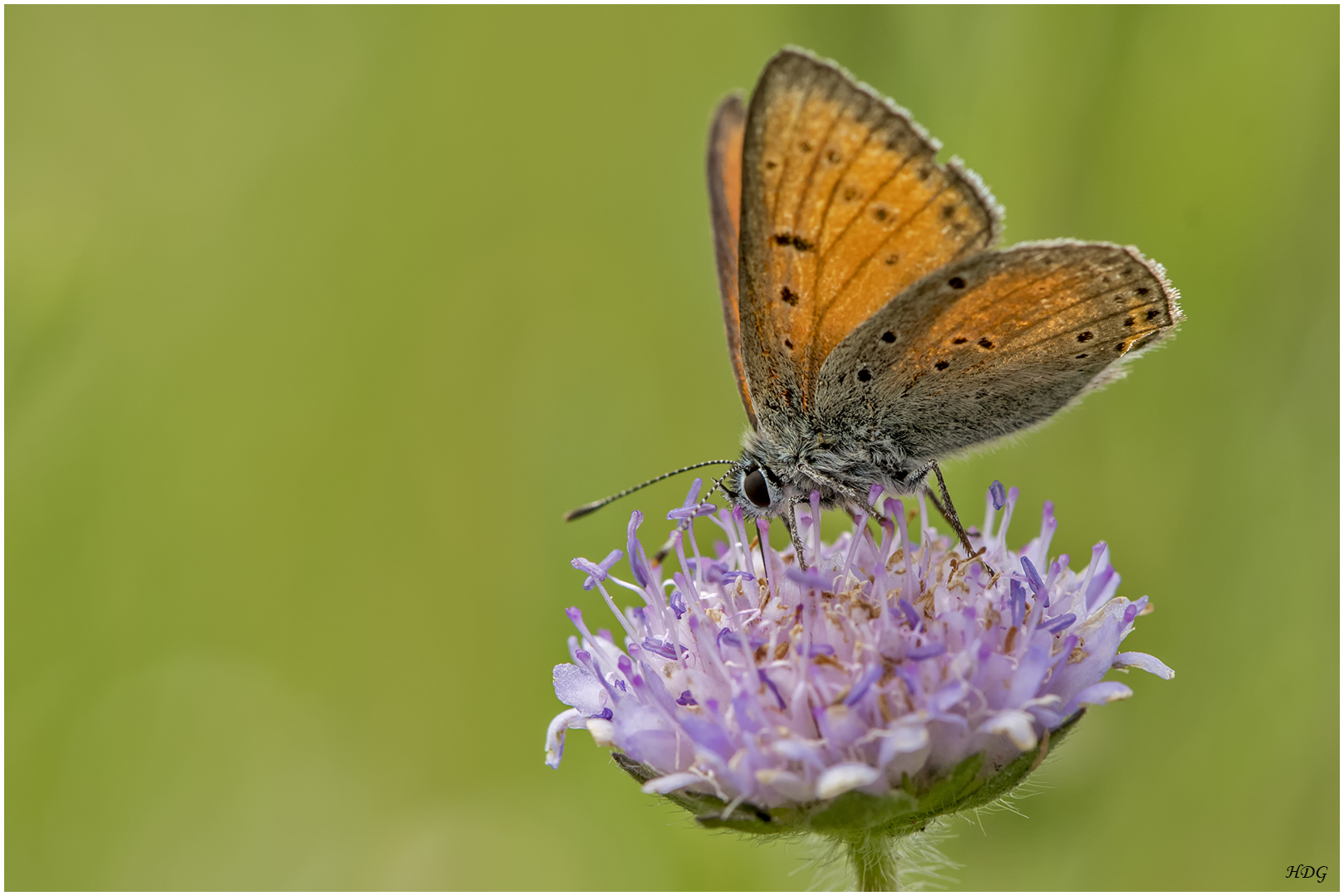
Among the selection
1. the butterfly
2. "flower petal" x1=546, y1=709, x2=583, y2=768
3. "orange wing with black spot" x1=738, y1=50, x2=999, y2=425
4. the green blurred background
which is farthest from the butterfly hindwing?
"flower petal" x1=546, y1=709, x2=583, y2=768

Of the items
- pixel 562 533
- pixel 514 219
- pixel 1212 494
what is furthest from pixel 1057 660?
pixel 514 219

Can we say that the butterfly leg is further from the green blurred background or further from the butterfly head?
the green blurred background

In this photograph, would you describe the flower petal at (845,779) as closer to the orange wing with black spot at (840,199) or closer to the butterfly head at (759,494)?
the butterfly head at (759,494)

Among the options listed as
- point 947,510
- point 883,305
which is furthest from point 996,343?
point 947,510

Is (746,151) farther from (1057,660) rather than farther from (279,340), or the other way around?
(279,340)

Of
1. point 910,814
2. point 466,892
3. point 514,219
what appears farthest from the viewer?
point 514,219

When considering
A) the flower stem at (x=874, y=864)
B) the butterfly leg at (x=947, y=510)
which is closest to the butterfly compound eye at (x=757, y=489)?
the butterfly leg at (x=947, y=510)

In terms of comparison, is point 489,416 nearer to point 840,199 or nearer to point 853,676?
point 840,199
